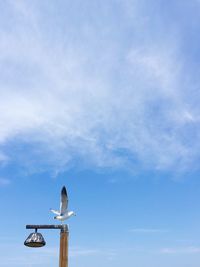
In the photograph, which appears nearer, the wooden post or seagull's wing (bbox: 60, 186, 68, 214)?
the wooden post

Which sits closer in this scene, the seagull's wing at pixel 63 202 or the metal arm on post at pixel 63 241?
the metal arm on post at pixel 63 241

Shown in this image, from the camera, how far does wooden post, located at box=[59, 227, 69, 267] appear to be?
7129 mm

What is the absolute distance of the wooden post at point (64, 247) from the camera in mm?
7129

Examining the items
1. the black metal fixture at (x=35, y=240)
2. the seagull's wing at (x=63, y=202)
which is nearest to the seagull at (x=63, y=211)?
the seagull's wing at (x=63, y=202)

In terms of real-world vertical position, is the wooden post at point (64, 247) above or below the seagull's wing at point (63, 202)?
below

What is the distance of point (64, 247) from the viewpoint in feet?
23.7

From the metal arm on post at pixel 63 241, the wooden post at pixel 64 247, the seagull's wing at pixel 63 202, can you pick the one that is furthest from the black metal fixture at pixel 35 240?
the seagull's wing at pixel 63 202

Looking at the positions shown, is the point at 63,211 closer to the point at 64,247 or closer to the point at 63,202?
the point at 63,202

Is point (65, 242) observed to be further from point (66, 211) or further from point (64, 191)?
point (64, 191)

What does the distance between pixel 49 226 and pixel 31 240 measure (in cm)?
53

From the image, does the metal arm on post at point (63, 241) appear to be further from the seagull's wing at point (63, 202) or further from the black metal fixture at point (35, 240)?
the seagull's wing at point (63, 202)

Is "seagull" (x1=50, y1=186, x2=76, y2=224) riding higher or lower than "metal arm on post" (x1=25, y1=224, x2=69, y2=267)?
higher

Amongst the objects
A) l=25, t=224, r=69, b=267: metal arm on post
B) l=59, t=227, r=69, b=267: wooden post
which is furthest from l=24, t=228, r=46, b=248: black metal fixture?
l=59, t=227, r=69, b=267: wooden post

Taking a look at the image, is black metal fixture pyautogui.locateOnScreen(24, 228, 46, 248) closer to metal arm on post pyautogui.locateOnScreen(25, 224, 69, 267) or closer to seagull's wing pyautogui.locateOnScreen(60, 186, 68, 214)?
metal arm on post pyautogui.locateOnScreen(25, 224, 69, 267)
